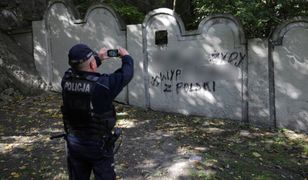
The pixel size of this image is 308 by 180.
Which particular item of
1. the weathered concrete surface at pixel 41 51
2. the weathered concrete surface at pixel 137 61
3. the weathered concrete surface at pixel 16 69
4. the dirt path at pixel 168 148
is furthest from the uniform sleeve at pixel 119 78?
the weathered concrete surface at pixel 41 51

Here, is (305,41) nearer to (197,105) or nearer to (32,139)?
(197,105)

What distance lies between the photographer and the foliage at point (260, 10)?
10.3 meters

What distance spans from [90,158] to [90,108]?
49 cm

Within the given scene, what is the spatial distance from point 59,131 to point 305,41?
16.2ft

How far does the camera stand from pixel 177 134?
25.4ft

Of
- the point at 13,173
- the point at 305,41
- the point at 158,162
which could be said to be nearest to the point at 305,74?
the point at 305,41

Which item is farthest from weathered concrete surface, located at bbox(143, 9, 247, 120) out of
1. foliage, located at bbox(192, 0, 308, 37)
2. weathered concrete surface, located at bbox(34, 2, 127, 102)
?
foliage, located at bbox(192, 0, 308, 37)

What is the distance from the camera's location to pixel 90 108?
3.78 metres

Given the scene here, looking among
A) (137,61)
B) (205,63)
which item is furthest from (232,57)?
(137,61)

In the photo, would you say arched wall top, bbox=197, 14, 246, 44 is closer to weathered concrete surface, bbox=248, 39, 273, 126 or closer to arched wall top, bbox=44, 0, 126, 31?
weathered concrete surface, bbox=248, 39, 273, 126

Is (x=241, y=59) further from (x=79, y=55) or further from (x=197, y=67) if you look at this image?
(x=79, y=55)

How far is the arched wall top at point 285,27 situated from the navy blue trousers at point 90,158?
5.07 metres

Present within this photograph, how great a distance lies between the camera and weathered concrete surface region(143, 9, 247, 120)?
332 inches

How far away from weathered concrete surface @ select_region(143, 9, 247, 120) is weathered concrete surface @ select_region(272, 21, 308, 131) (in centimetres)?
74
